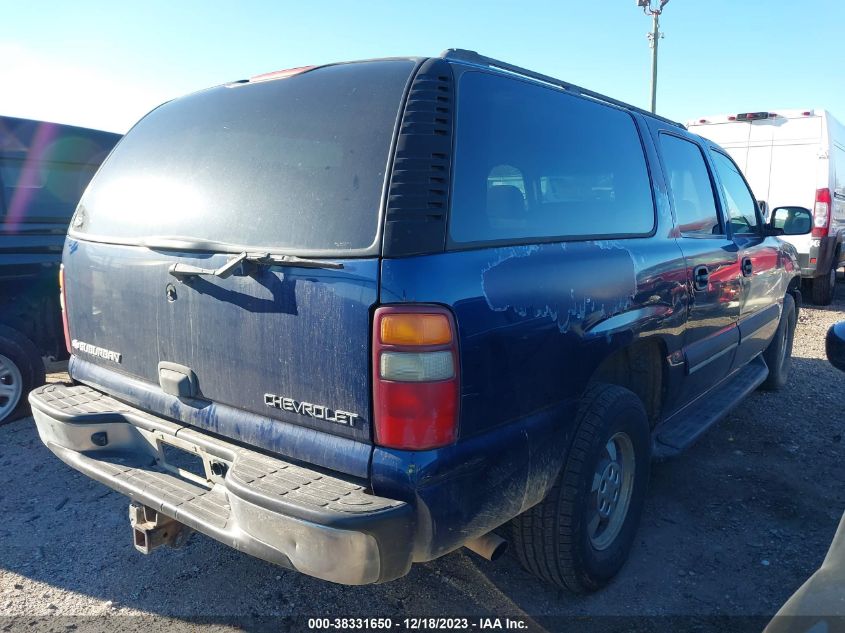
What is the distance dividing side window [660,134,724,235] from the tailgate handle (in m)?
2.49

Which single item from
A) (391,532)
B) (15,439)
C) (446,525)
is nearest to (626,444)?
(446,525)

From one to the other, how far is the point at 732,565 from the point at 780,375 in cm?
317

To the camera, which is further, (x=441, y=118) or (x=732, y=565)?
(x=732, y=565)

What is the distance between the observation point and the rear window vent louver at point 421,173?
1801 millimetres

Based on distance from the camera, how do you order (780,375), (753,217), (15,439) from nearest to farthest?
1. (15,439)
2. (753,217)
3. (780,375)

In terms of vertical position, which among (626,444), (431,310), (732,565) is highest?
(431,310)

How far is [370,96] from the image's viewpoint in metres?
2.05

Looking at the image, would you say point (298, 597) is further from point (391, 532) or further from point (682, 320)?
point (682, 320)

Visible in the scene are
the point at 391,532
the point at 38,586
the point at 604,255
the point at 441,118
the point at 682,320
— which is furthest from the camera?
the point at 682,320

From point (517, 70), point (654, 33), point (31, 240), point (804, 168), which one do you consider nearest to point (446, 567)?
point (517, 70)

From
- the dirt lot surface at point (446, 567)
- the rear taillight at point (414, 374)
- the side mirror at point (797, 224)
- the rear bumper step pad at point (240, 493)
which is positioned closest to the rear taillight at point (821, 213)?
the side mirror at point (797, 224)

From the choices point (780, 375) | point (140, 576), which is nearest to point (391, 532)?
point (140, 576)

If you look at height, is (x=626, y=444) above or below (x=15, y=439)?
above

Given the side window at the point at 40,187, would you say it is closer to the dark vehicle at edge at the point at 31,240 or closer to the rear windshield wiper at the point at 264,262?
the dark vehicle at edge at the point at 31,240
